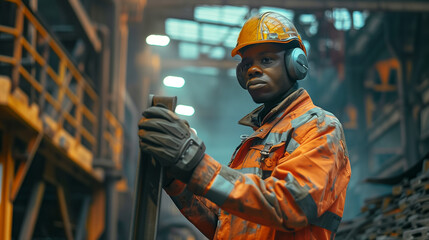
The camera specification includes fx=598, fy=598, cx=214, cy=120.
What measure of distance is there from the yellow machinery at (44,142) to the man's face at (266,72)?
15.5 ft

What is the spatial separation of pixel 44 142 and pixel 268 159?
262 inches

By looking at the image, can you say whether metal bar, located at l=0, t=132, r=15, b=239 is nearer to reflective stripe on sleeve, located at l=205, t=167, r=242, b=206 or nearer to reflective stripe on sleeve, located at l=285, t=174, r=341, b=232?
reflective stripe on sleeve, located at l=205, t=167, r=242, b=206

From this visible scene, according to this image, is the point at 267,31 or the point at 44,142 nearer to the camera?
the point at 267,31

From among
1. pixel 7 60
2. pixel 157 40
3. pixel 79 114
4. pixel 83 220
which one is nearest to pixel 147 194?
pixel 7 60

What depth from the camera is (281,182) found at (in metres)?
2.37

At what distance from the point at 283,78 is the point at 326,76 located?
65.0ft

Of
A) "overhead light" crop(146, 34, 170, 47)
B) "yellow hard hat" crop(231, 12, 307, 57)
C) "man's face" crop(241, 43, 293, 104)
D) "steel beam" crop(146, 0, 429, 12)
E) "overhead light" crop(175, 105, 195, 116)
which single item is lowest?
"man's face" crop(241, 43, 293, 104)

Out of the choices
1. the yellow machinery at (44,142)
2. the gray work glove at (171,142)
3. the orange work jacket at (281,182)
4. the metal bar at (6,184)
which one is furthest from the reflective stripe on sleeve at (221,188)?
the metal bar at (6,184)

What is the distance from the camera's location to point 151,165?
254 centimetres

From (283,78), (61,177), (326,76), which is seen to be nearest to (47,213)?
(61,177)

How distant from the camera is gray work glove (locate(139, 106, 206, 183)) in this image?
228 cm

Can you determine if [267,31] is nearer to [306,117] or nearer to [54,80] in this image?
[306,117]

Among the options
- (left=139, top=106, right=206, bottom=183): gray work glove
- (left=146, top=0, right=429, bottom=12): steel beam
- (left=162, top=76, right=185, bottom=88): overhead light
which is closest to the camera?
(left=139, top=106, right=206, bottom=183): gray work glove

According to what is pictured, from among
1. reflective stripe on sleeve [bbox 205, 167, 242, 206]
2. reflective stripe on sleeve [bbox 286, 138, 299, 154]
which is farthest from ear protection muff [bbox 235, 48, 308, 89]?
reflective stripe on sleeve [bbox 205, 167, 242, 206]
